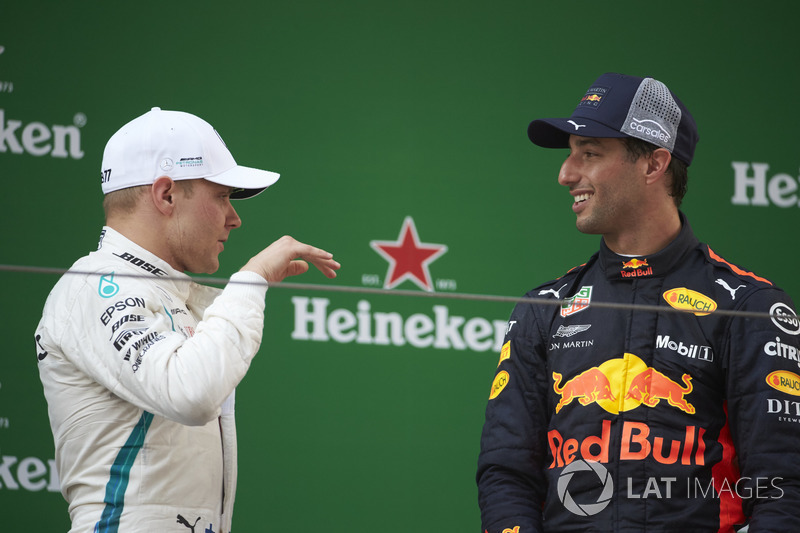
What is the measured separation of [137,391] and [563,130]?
72 cm

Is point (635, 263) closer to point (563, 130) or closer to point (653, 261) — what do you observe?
point (653, 261)

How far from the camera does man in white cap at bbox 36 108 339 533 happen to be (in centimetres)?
121

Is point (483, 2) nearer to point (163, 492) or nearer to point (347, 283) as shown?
point (347, 283)

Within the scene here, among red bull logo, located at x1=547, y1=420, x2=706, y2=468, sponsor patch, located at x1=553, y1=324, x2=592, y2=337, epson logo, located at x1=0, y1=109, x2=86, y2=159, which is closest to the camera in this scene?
red bull logo, located at x1=547, y1=420, x2=706, y2=468

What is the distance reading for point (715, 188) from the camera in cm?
252

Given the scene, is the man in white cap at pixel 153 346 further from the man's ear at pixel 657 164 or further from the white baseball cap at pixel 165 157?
the man's ear at pixel 657 164

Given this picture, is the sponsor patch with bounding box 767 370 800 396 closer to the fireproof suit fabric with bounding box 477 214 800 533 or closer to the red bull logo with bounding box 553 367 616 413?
the fireproof suit fabric with bounding box 477 214 800 533

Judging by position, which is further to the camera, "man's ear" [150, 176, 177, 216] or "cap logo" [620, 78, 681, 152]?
"cap logo" [620, 78, 681, 152]

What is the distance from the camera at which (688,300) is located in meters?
1.39

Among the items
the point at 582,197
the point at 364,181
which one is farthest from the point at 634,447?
the point at 364,181

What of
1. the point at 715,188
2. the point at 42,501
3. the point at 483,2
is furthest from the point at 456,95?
the point at 42,501

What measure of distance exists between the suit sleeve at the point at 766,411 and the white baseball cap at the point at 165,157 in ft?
2.27

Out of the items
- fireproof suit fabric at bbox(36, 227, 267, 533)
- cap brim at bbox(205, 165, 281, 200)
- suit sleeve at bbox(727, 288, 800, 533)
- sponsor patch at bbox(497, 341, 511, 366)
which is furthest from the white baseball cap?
suit sleeve at bbox(727, 288, 800, 533)

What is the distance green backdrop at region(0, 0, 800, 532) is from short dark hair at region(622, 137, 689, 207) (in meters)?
0.88
